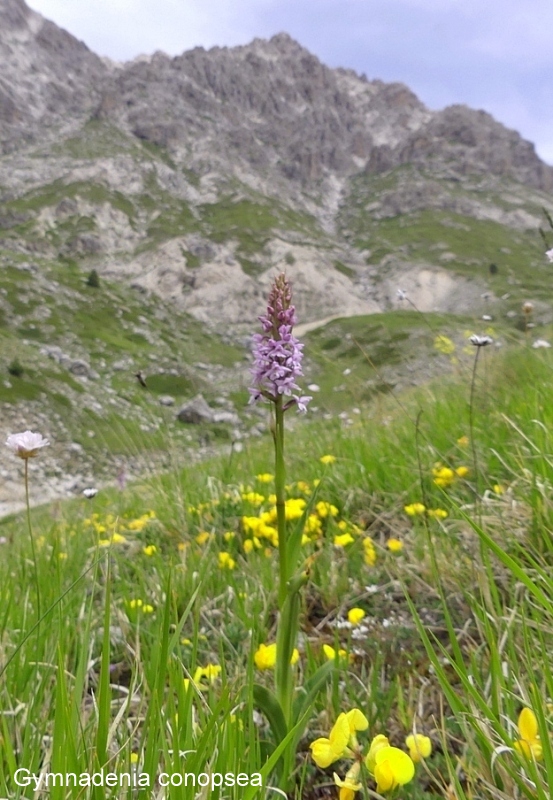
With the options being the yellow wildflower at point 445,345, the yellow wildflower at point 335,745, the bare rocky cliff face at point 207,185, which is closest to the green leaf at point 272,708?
the yellow wildflower at point 335,745

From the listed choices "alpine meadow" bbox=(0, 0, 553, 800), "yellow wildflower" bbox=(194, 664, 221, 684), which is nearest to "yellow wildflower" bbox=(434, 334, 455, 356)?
"alpine meadow" bbox=(0, 0, 553, 800)

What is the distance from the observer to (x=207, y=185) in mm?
150125

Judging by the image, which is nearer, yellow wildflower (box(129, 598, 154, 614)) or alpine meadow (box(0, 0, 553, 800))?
alpine meadow (box(0, 0, 553, 800))

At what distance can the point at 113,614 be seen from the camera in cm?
281

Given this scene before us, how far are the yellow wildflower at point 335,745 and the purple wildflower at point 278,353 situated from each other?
971 mm

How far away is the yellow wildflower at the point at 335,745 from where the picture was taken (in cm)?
135

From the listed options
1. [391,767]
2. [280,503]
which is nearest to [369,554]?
[280,503]

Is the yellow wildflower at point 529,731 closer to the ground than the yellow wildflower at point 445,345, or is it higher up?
closer to the ground

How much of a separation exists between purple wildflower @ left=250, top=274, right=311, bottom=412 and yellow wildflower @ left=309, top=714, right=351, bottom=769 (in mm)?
971

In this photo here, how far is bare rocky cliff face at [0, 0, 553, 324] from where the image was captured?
10956cm

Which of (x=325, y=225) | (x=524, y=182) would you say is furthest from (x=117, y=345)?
(x=524, y=182)

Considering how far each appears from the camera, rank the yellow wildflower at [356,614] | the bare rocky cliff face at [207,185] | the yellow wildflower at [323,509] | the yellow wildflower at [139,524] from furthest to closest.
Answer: the bare rocky cliff face at [207,185]
the yellow wildflower at [139,524]
the yellow wildflower at [323,509]
the yellow wildflower at [356,614]

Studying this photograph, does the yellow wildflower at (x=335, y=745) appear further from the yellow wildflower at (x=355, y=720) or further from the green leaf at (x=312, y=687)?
the green leaf at (x=312, y=687)

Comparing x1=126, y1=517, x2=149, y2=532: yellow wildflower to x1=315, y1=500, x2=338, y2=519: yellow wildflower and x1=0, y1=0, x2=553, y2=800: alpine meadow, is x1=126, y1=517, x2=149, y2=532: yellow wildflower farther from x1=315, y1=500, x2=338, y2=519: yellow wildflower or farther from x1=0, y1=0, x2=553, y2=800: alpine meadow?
x1=315, y1=500, x2=338, y2=519: yellow wildflower
